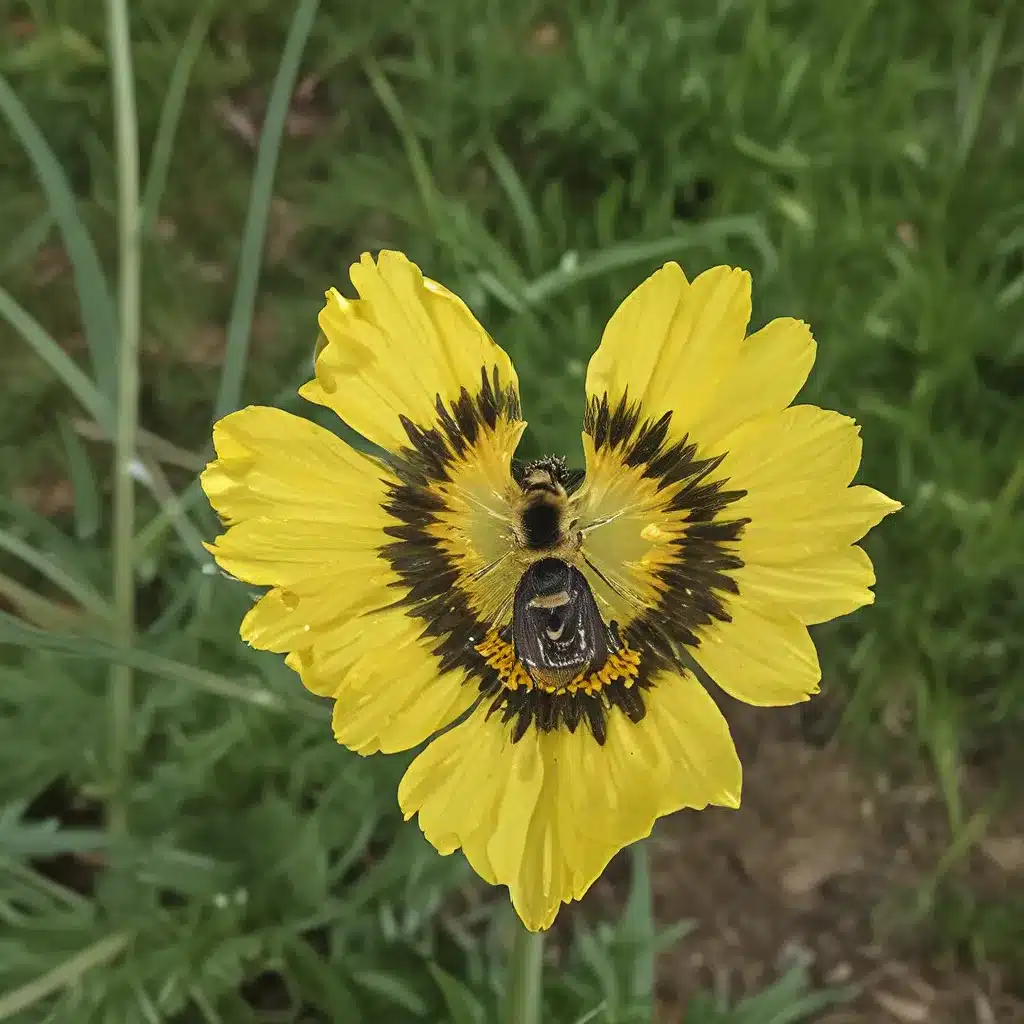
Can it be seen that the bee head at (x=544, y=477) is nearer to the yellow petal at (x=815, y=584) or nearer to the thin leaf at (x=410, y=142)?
the yellow petal at (x=815, y=584)

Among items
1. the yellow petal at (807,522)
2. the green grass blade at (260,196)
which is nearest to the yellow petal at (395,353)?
the yellow petal at (807,522)

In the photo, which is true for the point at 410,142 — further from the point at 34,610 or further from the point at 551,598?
the point at 551,598

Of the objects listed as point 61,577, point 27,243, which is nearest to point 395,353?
point 61,577

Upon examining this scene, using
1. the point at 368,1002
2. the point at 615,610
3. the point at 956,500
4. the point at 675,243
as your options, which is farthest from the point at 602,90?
the point at 368,1002

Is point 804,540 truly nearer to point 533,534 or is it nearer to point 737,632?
point 737,632

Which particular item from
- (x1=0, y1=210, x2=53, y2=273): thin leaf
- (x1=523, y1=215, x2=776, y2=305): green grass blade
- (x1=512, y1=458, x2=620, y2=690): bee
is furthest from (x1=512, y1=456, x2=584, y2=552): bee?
(x1=0, y1=210, x2=53, y2=273): thin leaf
